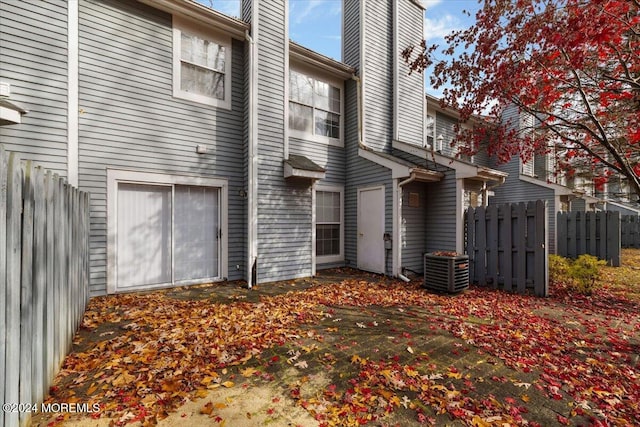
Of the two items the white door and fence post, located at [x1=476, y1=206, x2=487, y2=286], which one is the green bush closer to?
fence post, located at [x1=476, y1=206, x2=487, y2=286]

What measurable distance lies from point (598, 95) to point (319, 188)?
23.0ft

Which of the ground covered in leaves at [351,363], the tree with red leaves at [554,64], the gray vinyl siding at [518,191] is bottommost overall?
the ground covered in leaves at [351,363]

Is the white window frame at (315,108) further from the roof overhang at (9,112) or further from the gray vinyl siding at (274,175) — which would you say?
the roof overhang at (9,112)

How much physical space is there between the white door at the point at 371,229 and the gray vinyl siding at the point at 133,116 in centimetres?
371

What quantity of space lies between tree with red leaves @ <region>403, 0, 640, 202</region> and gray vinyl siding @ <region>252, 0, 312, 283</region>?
12.3 feet

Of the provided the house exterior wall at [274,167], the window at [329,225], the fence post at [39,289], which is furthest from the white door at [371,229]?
the fence post at [39,289]

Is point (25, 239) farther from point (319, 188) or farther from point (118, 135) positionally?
point (319, 188)

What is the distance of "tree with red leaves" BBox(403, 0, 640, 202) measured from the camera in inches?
181

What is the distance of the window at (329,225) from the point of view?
905 centimetres

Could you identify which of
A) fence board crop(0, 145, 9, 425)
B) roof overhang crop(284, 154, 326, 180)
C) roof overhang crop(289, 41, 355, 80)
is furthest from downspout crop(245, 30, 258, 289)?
fence board crop(0, 145, 9, 425)

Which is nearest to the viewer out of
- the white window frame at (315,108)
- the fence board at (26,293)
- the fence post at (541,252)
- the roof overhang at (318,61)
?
the fence board at (26,293)

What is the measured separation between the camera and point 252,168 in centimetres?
700

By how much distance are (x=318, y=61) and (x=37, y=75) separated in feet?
21.2

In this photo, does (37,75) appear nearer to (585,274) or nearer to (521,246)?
(521,246)
